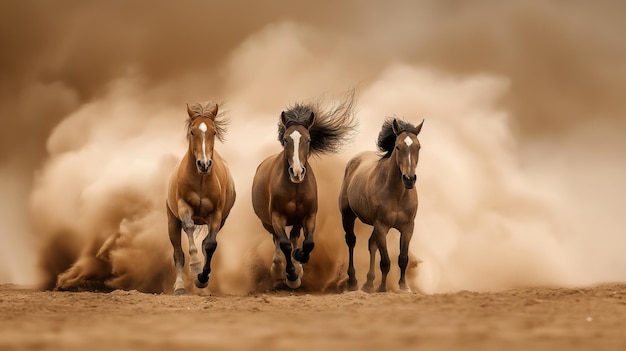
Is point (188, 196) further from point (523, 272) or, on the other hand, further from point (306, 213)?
point (523, 272)

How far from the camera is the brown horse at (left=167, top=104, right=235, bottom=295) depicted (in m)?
15.0

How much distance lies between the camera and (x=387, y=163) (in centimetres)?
1631

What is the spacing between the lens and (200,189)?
15531 mm

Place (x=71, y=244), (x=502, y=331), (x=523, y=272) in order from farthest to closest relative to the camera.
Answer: (x=523, y=272) < (x=71, y=244) < (x=502, y=331)

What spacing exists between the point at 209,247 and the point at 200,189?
1.02 m

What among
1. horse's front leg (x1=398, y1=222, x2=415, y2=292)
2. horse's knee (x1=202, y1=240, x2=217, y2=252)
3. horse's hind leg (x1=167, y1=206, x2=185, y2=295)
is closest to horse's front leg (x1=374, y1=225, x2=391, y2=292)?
horse's front leg (x1=398, y1=222, x2=415, y2=292)

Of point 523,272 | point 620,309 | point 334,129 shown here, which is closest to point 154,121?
point 334,129

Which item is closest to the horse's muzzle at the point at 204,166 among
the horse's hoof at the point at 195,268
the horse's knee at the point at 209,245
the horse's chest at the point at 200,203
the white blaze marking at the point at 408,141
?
the horse's chest at the point at 200,203

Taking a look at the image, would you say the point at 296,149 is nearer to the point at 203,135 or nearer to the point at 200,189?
the point at 203,135

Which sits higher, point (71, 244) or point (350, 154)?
point (350, 154)

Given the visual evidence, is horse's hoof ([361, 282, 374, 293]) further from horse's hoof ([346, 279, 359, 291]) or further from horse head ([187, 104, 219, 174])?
horse head ([187, 104, 219, 174])

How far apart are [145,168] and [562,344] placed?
518 inches

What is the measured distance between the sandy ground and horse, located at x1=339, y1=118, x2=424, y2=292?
1.77m

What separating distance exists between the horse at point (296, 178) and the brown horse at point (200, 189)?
931 mm
